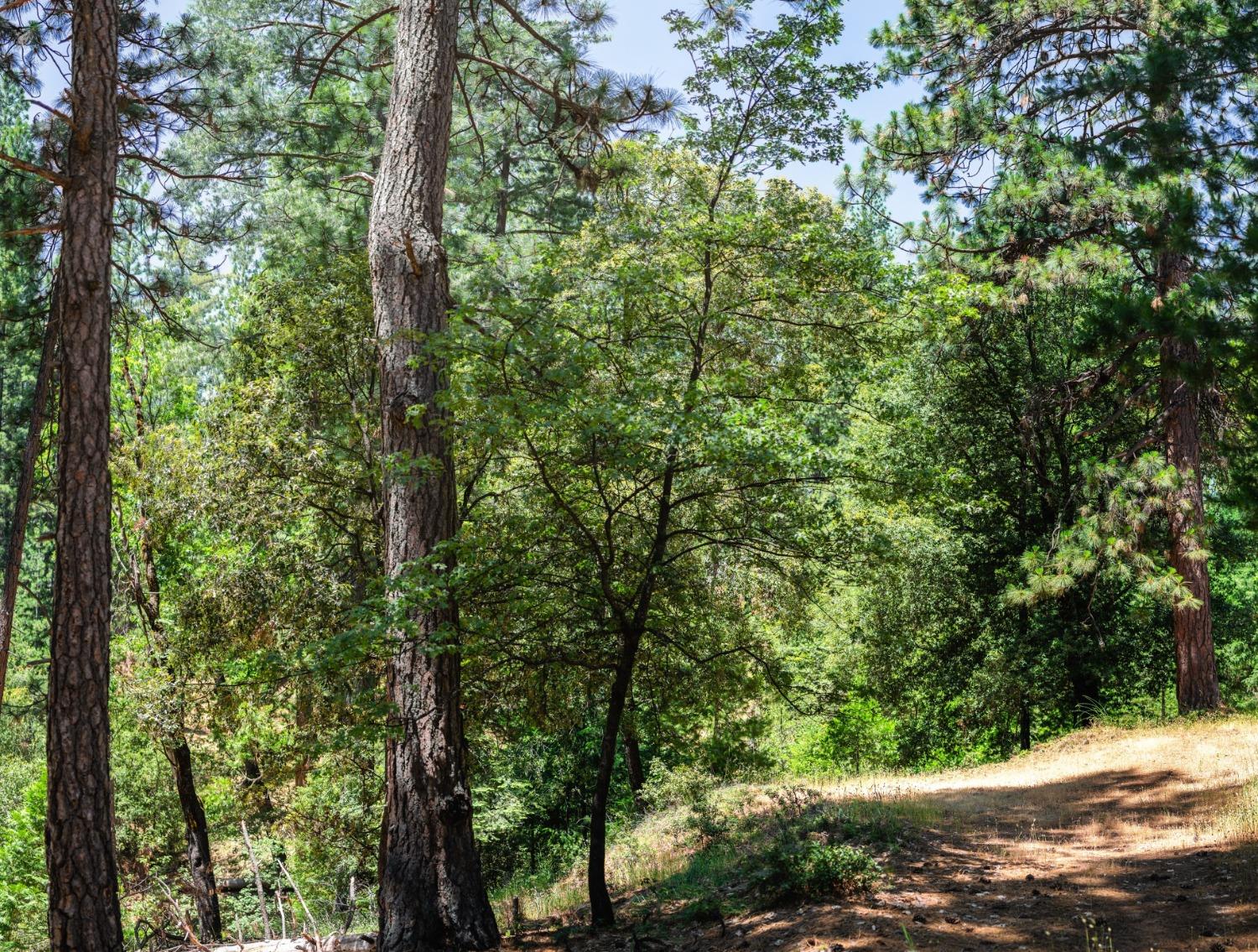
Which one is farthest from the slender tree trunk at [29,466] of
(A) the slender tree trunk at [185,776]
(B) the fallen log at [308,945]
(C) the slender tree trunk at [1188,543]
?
(C) the slender tree trunk at [1188,543]

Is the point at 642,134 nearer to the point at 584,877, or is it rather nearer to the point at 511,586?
the point at 511,586

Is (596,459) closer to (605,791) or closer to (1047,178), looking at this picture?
(605,791)

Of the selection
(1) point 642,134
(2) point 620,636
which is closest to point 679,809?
(2) point 620,636

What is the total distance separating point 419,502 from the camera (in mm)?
7262

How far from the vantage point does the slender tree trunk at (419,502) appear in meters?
6.64

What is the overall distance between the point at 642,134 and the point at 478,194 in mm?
8851

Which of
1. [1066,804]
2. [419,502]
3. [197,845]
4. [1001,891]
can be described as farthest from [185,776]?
[1066,804]

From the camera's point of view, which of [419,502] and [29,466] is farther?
[29,466]

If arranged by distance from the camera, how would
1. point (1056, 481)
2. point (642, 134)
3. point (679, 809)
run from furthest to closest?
point (1056, 481) → point (679, 809) → point (642, 134)

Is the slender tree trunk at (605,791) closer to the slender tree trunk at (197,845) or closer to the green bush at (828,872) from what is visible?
the green bush at (828,872)

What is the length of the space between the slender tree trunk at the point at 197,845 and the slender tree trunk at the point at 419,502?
654cm

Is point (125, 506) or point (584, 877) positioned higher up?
point (125, 506)

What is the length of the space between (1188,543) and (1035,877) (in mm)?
7556

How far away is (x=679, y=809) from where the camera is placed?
11.7 metres
